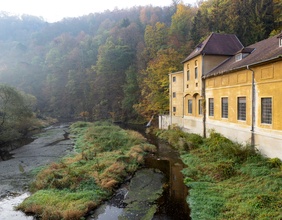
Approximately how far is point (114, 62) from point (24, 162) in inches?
1611

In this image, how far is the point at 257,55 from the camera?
14.7 metres

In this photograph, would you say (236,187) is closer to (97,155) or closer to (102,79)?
(97,155)

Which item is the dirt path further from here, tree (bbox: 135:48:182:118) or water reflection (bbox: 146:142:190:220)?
tree (bbox: 135:48:182:118)

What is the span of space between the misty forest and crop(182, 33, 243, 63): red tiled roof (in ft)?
20.6

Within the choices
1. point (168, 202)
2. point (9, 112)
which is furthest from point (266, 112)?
point (9, 112)

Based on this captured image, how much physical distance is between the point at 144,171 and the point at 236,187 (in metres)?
5.84

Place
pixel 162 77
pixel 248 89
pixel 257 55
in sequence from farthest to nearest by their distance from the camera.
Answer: pixel 162 77 → pixel 257 55 → pixel 248 89

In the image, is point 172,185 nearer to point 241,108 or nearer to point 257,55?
point 241,108

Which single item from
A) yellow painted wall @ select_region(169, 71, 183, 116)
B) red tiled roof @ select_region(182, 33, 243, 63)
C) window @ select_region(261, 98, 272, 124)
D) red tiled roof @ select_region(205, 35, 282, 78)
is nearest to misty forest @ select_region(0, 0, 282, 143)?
yellow painted wall @ select_region(169, 71, 183, 116)

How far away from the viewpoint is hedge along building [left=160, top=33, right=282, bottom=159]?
12.1m

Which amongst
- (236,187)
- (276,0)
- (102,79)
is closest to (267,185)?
(236,187)

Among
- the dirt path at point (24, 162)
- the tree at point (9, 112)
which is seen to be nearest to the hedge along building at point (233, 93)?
the dirt path at point (24, 162)

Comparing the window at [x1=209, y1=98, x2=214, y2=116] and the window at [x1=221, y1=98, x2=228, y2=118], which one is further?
the window at [x1=209, y1=98, x2=214, y2=116]

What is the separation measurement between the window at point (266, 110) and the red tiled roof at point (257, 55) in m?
2.24
